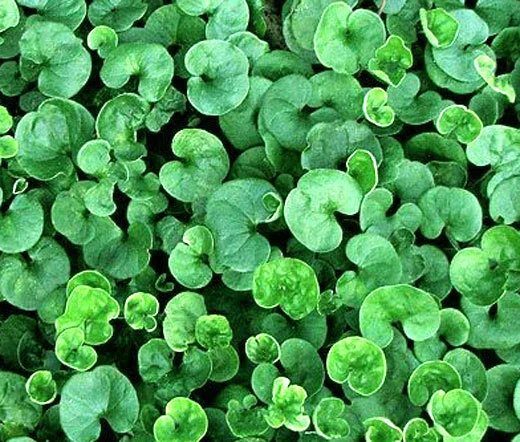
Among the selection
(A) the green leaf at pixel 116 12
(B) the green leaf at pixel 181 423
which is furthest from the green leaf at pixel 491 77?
(B) the green leaf at pixel 181 423

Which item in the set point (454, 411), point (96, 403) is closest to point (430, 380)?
point (454, 411)

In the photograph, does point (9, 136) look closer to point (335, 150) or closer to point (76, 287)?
point (76, 287)

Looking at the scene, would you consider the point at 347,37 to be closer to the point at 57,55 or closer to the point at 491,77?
the point at 491,77

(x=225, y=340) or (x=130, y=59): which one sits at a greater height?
(x=130, y=59)

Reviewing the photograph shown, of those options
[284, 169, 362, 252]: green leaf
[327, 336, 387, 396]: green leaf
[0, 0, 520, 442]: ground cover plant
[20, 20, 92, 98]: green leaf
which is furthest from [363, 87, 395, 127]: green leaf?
[20, 20, 92, 98]: green leaf

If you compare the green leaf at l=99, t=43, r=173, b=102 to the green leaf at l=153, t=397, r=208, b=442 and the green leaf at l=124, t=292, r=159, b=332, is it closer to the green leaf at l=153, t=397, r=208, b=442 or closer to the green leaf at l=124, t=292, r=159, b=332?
the green leaf at l=124, t=292, r=159, b=332

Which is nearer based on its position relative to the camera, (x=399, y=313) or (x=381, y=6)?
(x=399, y=313)

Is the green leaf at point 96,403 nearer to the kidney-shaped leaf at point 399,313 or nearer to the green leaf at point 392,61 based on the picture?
the kidney-shaped leaf at point 399,313

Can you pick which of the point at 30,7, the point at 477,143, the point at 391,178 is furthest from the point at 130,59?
the point at 477,143
